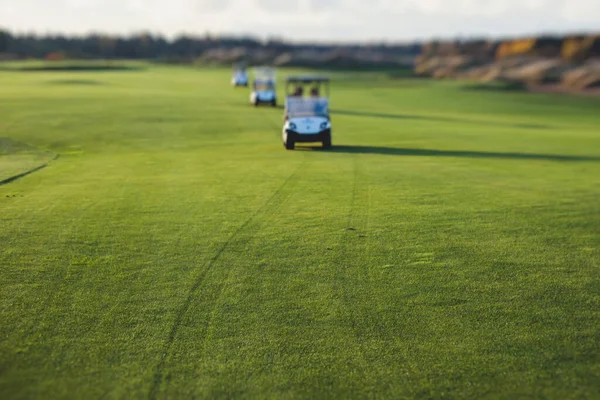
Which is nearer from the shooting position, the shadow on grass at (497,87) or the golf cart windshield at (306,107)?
the golf cart windshield at (306,107)

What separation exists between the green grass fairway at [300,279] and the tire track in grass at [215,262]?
3cm

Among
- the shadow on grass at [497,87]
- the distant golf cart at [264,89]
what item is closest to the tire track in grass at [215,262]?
the distant golf cart at [264,89]

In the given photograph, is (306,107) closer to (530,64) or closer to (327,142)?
(327,142)

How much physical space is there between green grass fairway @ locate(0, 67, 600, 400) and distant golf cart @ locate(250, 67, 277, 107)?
17826 mm

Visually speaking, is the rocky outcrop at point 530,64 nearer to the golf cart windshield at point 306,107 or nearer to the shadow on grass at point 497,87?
the shadow on grass at point 497,87

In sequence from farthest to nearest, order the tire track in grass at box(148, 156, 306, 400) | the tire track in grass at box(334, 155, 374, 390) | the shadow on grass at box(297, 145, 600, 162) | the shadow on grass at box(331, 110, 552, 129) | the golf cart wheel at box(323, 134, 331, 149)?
the shadow on grass at box(331, 110, 552, 129) < the golf cart wheel at box(323, 134, 331, 149) < the shadow on grass at box(297, 145, 600, 162) < the tire track in grass at box(334, 155, 374, 390) < the tire track in grass at box(148, 156, 306, 400)

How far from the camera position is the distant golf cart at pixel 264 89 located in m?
31.8

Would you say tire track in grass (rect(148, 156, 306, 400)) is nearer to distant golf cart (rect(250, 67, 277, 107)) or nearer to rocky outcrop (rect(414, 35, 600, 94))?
distant golf cart (rect(250, 67, 277, 107))

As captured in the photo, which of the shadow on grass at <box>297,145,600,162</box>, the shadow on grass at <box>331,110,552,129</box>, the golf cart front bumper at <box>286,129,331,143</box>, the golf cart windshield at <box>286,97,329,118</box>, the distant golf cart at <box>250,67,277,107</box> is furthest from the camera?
the distant golf cart at <box>250,67,277,107</box>

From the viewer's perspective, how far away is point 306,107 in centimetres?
1781

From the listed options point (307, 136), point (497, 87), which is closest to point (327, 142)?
point (307, 136)

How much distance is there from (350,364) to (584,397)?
164cm

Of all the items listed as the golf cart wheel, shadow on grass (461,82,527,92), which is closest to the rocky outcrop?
shadow on grass (461,82,527,92)

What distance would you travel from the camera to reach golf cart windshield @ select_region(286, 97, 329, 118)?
17.5 metres
